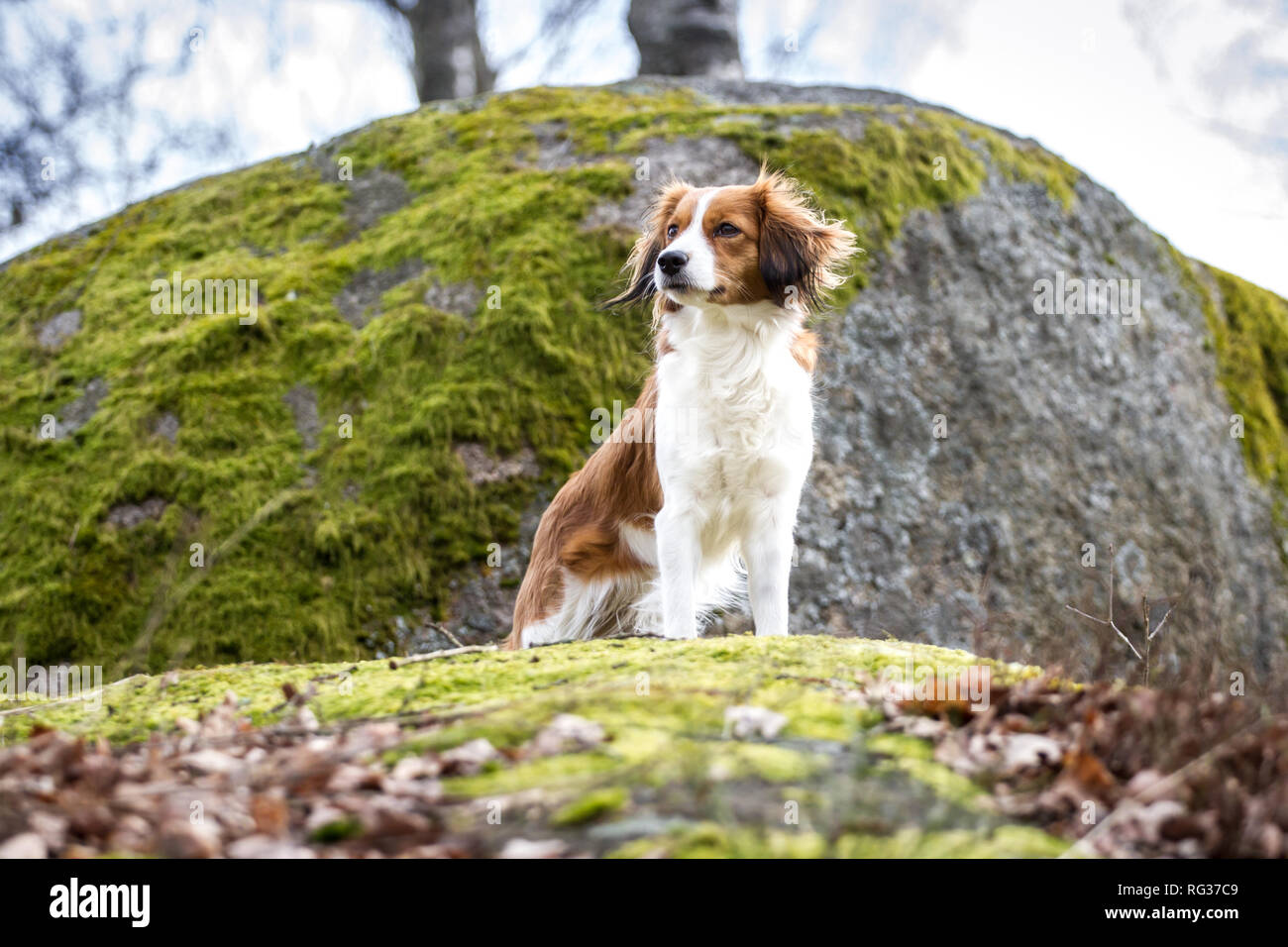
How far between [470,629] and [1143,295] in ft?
18.6

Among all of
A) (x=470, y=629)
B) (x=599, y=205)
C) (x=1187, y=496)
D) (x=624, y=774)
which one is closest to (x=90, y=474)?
(x=470, y=629)

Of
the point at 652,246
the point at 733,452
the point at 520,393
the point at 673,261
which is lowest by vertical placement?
the point at 733,452

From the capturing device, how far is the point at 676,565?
172 inches

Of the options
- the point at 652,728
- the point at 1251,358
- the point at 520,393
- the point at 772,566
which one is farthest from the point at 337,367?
the point at 1251,358

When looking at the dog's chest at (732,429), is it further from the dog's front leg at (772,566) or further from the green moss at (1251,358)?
the green moss at (1251,358)

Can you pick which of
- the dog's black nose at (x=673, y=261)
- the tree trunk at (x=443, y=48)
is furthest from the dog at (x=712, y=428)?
the tree trunk at (x=443, y=48)

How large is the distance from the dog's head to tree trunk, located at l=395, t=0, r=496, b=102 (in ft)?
33.5

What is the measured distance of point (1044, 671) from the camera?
9.68ft

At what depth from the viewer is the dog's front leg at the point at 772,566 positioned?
440 cm

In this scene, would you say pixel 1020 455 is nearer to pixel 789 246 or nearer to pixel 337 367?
pixel 789 246

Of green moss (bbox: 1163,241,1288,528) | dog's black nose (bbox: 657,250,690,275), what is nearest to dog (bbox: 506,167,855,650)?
A: dog's black nose (bbox: 657,250,690,275)

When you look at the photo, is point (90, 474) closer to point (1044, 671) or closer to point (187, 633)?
point (187, 633)

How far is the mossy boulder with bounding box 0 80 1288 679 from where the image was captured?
223 inches

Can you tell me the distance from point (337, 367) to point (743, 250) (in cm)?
295
